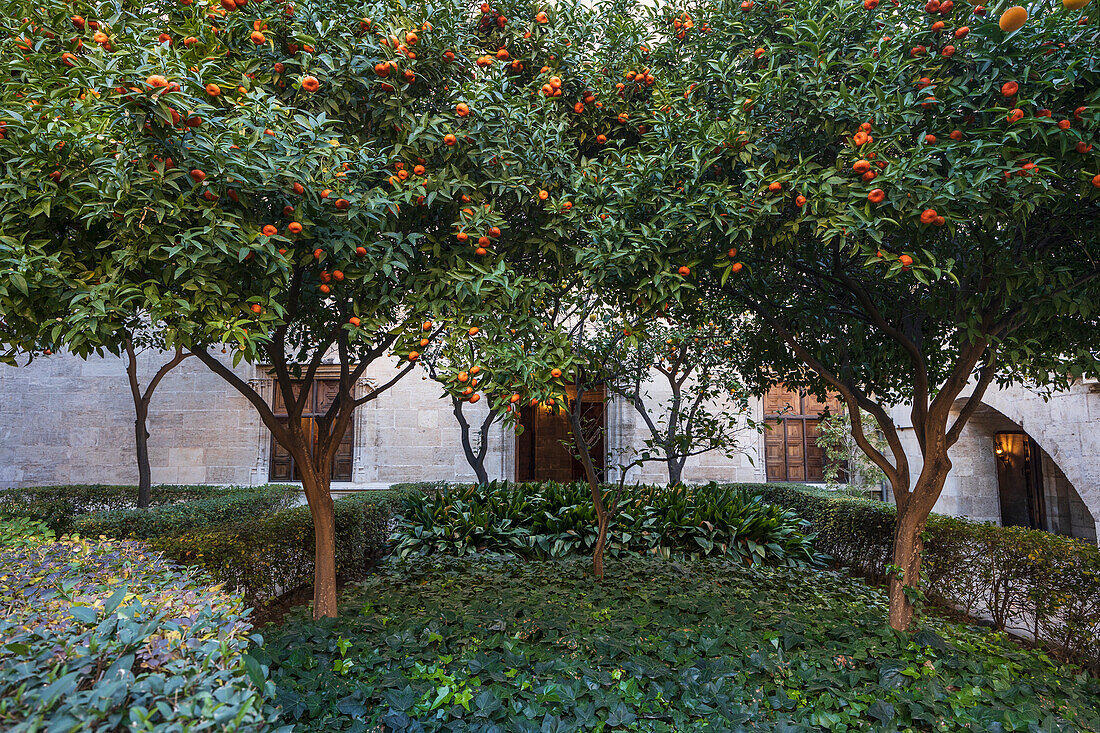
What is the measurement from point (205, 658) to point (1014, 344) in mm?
4259

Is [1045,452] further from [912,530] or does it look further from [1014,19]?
[1014,19]

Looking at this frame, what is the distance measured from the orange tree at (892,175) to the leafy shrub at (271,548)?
3.54 metres

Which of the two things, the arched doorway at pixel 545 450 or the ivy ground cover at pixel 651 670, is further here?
the arched doorway at pixel 545 450

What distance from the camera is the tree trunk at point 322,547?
418 cm

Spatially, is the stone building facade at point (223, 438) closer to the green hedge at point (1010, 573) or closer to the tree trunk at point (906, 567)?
the green hedge at point (1010, 573)

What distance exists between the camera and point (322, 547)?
4246 mm

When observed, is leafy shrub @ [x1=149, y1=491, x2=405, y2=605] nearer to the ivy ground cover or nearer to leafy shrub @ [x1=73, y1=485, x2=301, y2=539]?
leafy shrub @ [x1=73, y1=485, x2=301, y2=539]

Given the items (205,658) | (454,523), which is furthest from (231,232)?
(454,523)

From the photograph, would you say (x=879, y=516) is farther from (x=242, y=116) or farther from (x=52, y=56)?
(x=52, y=56)

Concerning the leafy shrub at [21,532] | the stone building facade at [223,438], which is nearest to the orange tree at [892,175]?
the leafy shrub at [21,532]

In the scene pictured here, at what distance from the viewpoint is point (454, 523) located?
7.38 meters

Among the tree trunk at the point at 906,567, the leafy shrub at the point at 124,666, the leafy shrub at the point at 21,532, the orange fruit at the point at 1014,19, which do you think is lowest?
the tree trunk at the point at 906,567

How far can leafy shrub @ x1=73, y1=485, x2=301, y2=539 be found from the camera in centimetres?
551

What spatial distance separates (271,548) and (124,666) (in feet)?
13.4
